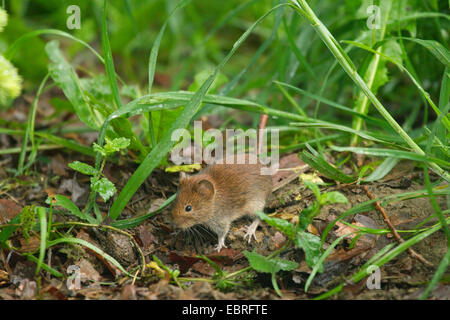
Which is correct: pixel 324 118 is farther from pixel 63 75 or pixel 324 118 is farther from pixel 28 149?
pixel 28 149

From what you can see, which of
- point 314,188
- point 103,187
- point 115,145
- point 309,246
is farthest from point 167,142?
point 309,246

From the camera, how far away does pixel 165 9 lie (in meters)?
6.84

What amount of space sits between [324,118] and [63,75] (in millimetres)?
2526

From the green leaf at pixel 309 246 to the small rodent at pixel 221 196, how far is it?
29.5 inches

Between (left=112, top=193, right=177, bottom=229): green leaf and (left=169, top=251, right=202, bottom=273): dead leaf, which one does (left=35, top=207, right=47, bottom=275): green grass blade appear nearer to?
(left=112, top=193, right=177, bottom=229): green leaf

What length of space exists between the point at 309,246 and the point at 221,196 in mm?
1178

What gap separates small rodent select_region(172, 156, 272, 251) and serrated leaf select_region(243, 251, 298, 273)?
0.58 m

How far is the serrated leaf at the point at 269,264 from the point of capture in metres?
2.99

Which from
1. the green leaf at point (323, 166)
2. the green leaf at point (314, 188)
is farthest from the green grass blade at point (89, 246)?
the green leaf at point (323, 166)

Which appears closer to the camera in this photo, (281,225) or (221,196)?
(281,225)

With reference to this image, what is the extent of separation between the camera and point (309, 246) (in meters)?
2.93

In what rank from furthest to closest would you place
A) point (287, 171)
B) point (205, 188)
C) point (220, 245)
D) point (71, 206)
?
point (287, 171) → point (205, 188) → point (220, 245) → point (71, 206)

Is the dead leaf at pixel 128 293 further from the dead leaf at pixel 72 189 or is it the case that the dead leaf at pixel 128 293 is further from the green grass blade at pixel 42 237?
the dead leaf at pixel 72 189

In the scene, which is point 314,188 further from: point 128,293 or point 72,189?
point 72,189
